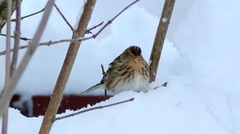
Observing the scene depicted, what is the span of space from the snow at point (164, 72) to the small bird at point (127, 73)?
100 millimetres

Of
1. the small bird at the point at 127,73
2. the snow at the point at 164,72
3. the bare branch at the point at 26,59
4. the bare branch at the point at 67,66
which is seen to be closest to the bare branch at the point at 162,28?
the snow at the point at 164,72

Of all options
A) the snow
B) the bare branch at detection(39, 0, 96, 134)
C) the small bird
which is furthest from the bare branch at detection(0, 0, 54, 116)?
the small bird

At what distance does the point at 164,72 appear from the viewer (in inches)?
152

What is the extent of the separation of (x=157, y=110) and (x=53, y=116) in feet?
1.92

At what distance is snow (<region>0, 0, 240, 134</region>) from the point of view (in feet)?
7.49

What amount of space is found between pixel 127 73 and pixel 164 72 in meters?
0.31

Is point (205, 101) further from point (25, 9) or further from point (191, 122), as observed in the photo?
point (25, 9)

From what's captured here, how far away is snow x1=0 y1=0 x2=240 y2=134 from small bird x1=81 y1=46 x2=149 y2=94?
100 mm

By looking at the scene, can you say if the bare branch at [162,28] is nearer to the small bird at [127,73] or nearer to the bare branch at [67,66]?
the small bird at [127,73]

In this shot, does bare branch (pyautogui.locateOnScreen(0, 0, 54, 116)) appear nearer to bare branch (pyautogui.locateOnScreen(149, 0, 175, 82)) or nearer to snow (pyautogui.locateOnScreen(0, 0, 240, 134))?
snow (pyautogui.locateOnScreen(0, 0, 240, 134))

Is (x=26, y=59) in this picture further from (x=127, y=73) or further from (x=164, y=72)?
(x=127, y=73)

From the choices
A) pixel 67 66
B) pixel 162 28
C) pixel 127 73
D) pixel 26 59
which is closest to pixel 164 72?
pixel 127 73

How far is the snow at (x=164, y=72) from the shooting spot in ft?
7.49

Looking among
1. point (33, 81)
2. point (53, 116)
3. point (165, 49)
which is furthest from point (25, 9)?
point (53, 116)
